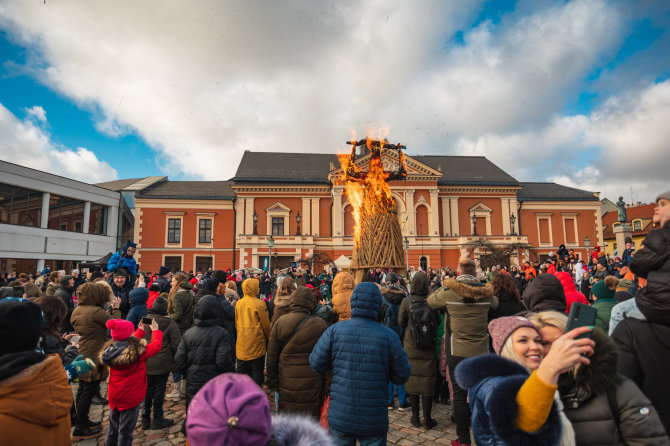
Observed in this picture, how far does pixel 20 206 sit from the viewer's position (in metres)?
20.4

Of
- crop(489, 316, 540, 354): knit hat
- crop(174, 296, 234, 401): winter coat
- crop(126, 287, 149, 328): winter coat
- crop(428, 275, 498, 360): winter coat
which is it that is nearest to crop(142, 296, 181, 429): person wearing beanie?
crop(126, 287, 149, 328): winter coat

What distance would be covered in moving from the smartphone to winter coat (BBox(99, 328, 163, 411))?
365cm

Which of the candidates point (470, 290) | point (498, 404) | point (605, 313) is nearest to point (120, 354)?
point (498, 404)

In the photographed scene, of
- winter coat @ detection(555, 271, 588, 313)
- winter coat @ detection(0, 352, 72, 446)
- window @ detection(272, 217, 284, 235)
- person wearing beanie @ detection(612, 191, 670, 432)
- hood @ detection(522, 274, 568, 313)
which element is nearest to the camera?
winter coat @ detection(0, 352, 72, 446)

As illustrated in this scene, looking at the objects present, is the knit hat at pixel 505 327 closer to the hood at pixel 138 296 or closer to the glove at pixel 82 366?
the glove at pixel 82 366

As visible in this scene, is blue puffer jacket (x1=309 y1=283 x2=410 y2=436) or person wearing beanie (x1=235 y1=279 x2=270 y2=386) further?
person wearing beanie (x1=235 y1=279 x2=270 y2=386)

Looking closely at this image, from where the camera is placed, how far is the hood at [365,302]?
3.01 metres

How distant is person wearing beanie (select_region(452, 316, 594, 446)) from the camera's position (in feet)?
4.60

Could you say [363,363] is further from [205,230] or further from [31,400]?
[205,230]

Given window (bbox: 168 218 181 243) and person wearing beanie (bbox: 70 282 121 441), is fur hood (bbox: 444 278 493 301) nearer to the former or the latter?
person wearing beanie (bbox: 70 282 121 441)

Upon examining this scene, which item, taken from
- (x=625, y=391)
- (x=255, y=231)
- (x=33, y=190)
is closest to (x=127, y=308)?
(x=625, y=391)

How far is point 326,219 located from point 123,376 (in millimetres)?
27704

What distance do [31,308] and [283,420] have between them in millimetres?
1684

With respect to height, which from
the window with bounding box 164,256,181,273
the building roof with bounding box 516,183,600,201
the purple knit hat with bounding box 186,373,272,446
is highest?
the building roof with bounding box 516,183,600,201
